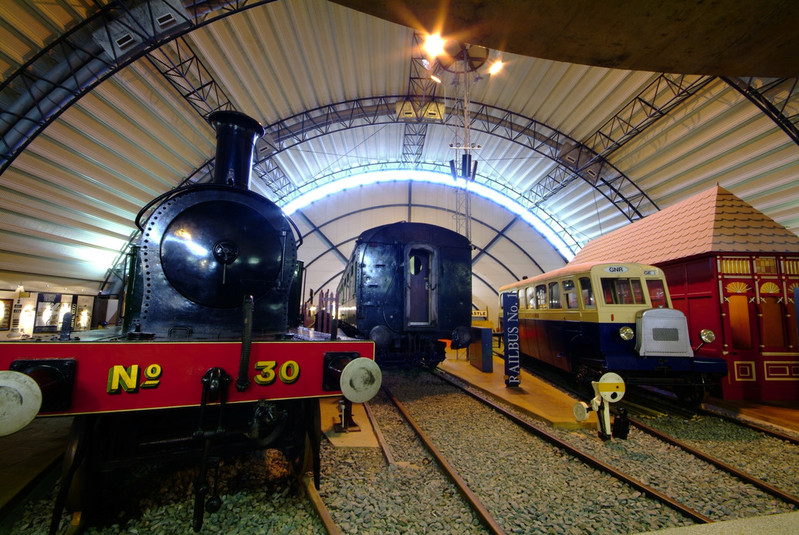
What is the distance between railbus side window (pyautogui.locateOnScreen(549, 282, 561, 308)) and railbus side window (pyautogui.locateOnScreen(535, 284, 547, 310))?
10.5 inches

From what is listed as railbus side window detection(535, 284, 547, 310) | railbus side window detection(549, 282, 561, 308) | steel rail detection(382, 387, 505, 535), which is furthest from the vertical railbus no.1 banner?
steel rail detection(382, 387, 505, 535)

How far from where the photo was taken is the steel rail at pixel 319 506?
2.26 metres

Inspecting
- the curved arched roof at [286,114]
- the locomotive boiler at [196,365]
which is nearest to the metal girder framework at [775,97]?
the curved arched roof at [286,114]

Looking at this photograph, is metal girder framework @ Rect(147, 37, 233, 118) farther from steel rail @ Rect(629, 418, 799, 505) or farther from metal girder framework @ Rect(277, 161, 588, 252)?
steel rail @ Rect(629, 418, 799, 505)

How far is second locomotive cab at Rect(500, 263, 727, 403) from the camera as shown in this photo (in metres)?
5.35

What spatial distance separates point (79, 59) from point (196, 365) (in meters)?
9.36

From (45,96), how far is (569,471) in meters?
11.8

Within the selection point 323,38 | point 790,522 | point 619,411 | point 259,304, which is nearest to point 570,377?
point 619,411

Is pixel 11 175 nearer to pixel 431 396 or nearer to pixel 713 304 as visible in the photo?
pixel 431 396

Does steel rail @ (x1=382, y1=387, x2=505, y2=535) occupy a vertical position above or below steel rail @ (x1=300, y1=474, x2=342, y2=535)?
below

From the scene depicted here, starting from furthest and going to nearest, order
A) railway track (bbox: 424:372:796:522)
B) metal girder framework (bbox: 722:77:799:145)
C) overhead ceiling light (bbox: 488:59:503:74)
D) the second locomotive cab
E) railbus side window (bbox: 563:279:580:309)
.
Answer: overhead ceiling light (bbox: 488:59:503:74)
metal girder framework (bbox: 722:77:799:145)
railbus side window (bbox: 563:279:580:309)
the second locomotive cab
railway track (bbox: 424:372:796:522)

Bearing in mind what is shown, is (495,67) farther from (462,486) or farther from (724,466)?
(462,486)

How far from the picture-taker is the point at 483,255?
20.6m

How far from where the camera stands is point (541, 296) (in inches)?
319
